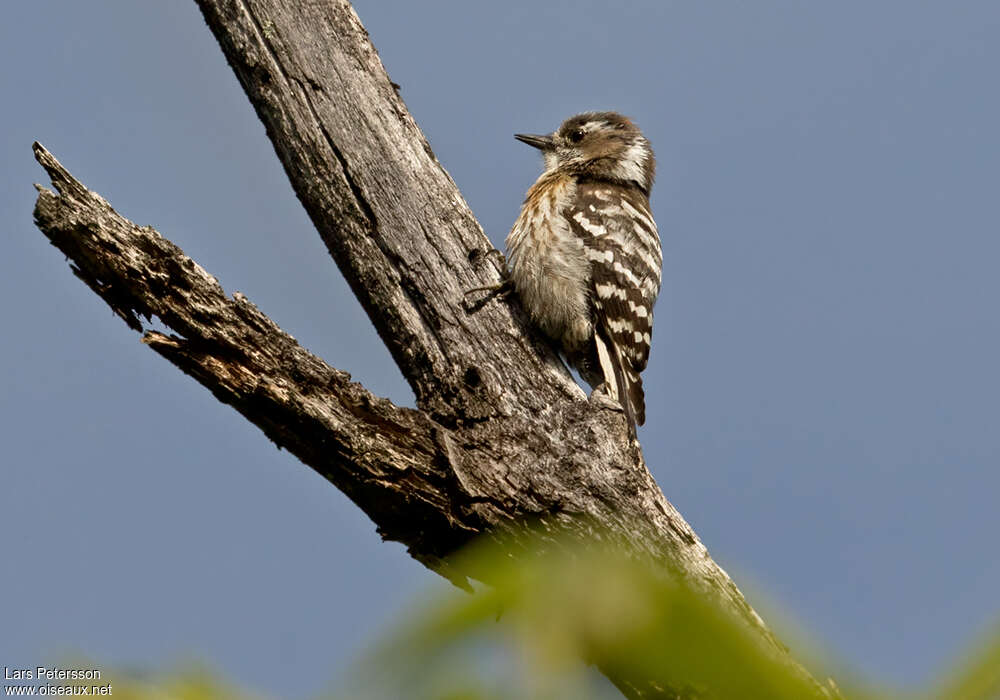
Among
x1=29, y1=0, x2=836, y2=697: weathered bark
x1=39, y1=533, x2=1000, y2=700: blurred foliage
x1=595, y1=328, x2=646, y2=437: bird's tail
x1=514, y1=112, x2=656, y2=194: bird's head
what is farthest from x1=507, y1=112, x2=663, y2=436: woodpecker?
x1=39, y1=533, x2=1000, y2=700: blurred foliage

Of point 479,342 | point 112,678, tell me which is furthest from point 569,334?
point 112,678

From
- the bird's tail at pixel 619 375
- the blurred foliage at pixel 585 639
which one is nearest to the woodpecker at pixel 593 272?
the bird's tail at pixel 619 375

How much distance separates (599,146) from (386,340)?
3.45 m

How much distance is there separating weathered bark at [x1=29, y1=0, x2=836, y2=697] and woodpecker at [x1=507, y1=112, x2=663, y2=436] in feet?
1.46

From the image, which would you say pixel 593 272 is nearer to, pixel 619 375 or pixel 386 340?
pixel 619 375

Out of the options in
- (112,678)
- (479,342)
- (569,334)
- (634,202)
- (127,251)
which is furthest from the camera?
(634,202)

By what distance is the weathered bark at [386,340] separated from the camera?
4469 mm

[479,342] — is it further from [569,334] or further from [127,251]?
[127,251]

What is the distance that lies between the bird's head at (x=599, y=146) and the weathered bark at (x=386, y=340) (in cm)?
251

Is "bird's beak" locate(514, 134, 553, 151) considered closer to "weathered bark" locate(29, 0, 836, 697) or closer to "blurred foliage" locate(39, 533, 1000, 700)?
"weathered bark" locate(29, 0, 836, 697)

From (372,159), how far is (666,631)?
14.9 ft

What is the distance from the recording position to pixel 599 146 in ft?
26.2

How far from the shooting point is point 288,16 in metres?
5.33

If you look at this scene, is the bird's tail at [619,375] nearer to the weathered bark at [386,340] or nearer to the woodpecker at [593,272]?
the woodpecker at [593,272]
